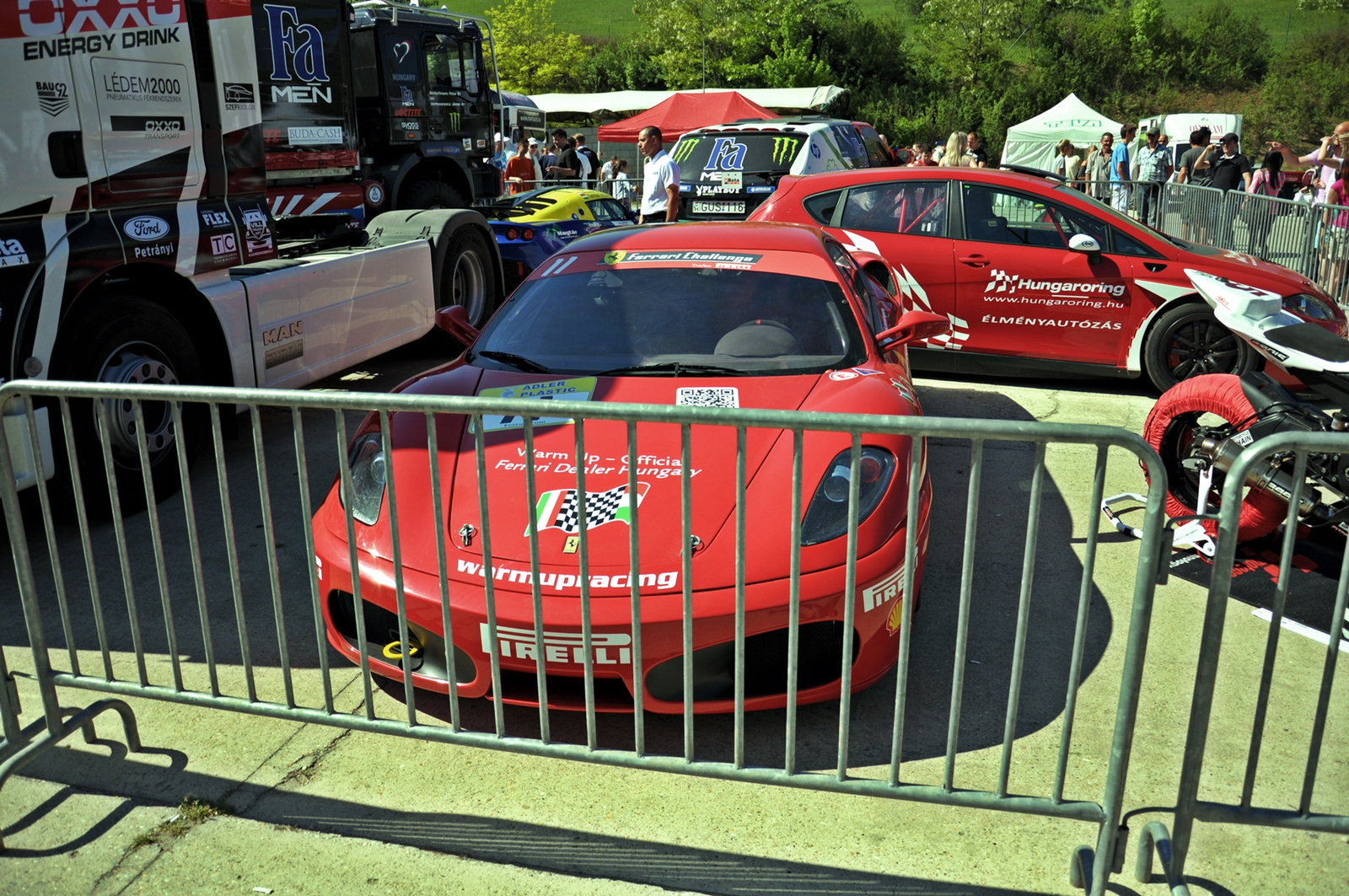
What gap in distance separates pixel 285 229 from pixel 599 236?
12.1ft

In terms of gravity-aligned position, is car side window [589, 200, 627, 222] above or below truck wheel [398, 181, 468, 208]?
below

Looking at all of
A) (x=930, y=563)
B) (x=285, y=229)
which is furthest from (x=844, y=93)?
(x=930, y=563)

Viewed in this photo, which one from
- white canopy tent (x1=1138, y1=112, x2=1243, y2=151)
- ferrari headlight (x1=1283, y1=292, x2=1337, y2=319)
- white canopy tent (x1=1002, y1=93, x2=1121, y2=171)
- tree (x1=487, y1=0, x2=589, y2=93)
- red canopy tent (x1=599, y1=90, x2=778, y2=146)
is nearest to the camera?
ferrari headlight (x1=1283, y1=292, x2=1337, y2=319)

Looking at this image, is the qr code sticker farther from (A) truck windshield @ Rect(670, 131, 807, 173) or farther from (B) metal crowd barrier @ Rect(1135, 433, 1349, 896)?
(A) truck windshield @ Rect(670, 131, 807, 173)

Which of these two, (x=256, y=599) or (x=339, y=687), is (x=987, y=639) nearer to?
(x=339, y=687)

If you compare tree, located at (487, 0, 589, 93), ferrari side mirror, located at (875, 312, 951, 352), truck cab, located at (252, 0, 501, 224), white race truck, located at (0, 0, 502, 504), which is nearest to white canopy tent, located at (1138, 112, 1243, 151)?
truck cab, located at (252, 0, 501, 224)

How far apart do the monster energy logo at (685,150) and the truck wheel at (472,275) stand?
13.8 ft

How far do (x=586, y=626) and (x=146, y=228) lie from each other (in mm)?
3791

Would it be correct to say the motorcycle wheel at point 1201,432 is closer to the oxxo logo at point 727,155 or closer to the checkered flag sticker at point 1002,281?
the checkered flag sticker at point 1002,281

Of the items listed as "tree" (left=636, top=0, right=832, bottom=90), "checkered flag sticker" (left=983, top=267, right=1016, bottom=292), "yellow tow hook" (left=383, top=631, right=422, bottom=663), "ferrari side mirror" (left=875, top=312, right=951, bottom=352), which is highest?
"tree" (left=636, top=0, right=832, bottom=90)

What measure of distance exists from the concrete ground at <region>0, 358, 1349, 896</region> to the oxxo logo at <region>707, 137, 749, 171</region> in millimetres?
9152

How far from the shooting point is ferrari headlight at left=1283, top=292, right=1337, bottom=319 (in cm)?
655

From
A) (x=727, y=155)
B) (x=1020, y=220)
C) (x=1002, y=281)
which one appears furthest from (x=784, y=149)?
(x=1002, y=281)

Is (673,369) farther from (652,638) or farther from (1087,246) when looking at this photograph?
(1087,246)
